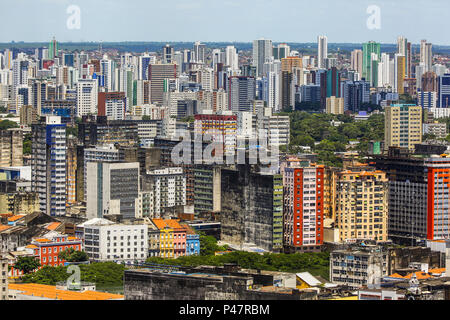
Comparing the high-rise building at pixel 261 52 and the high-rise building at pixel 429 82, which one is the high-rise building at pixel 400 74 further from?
the high-rise building at pixel 261 52

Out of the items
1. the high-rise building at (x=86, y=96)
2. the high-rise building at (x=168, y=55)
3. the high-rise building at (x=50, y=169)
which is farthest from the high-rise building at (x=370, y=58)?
the high-rise building at (x=50, y=169)

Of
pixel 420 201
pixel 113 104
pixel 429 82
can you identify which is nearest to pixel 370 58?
pixel 429 82

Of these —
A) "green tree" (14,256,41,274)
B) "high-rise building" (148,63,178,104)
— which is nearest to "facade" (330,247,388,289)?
"green tree" (14,256,41,274)

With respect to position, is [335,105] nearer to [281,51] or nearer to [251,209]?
[281,51]

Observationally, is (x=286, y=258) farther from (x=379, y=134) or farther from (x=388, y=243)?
(x=379, y=134)
